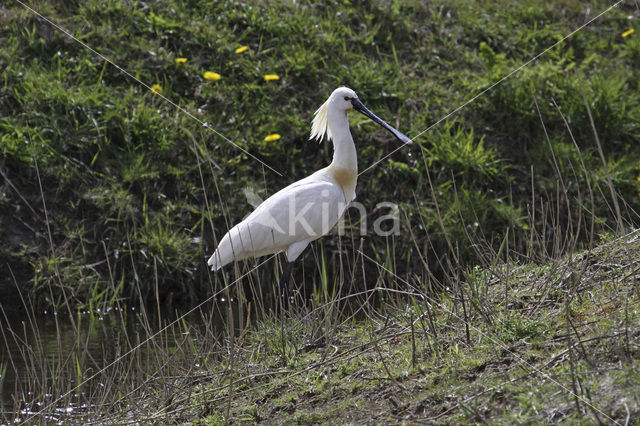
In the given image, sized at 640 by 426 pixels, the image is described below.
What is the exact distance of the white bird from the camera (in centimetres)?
580

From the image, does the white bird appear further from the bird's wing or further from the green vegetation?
the green vegetation

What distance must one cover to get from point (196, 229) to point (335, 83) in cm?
225

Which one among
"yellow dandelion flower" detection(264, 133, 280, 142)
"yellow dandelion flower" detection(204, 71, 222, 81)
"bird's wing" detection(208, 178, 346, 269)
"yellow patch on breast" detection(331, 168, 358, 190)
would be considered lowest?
"bird's wing" detection(208, 178, 346, 269)

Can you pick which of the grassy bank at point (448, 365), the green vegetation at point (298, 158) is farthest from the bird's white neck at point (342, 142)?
the grassy bank at point (448, 365)

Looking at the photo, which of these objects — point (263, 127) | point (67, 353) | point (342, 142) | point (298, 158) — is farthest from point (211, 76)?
point (67, 353)

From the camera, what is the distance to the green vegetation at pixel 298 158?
4375 millimetres

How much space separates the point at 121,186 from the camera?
737cm

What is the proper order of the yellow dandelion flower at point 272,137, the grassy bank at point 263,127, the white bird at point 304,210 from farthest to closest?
the yellow dandelion flower at point 272,137 < the grassy bank at point 263,127 < the white bird at point 304,210

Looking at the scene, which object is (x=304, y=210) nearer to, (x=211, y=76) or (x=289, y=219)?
(x=289, y=219)

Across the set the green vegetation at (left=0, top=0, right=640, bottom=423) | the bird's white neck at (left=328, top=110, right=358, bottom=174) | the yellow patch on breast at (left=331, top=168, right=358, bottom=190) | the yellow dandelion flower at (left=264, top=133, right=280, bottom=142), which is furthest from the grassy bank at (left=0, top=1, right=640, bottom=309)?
the bird's white neck at (left=328, top=110, right=358, bottom=174)

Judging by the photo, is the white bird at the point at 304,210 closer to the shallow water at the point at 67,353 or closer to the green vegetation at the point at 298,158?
the green vegetation at the point at 298,158

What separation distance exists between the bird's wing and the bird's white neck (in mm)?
284

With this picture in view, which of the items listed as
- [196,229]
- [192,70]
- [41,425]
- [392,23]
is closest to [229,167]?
[196,229]

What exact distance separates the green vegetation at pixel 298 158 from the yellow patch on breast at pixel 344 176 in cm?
56
